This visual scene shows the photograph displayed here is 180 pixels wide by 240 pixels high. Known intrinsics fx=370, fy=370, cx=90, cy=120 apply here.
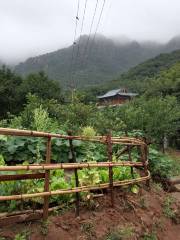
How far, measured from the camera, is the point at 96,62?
67.2 meters

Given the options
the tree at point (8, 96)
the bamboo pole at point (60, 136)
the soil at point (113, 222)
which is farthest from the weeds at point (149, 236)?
the tree at point (8, 96)

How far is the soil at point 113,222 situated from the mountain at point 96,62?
98.4ft

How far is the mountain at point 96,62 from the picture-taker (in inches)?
2119

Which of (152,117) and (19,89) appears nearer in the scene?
(152,117)

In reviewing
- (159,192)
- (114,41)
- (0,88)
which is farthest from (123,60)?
(159,192)

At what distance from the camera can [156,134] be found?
17.0 m

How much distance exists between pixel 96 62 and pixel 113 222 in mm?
63901

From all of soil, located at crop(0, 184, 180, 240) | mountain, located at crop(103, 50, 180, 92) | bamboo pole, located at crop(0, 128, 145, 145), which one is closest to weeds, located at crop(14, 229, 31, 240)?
soil, located at crop(0, 184, 180, 240)

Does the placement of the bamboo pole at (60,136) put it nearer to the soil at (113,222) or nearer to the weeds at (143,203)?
the soil at (113,222)

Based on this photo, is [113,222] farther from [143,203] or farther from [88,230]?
[143,203]

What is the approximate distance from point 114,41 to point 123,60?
1877cm

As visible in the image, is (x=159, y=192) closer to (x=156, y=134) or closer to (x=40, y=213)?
(x=40, y=213)

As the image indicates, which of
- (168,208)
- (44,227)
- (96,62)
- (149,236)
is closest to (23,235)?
(44,227)

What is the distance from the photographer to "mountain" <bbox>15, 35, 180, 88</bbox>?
53812mm
